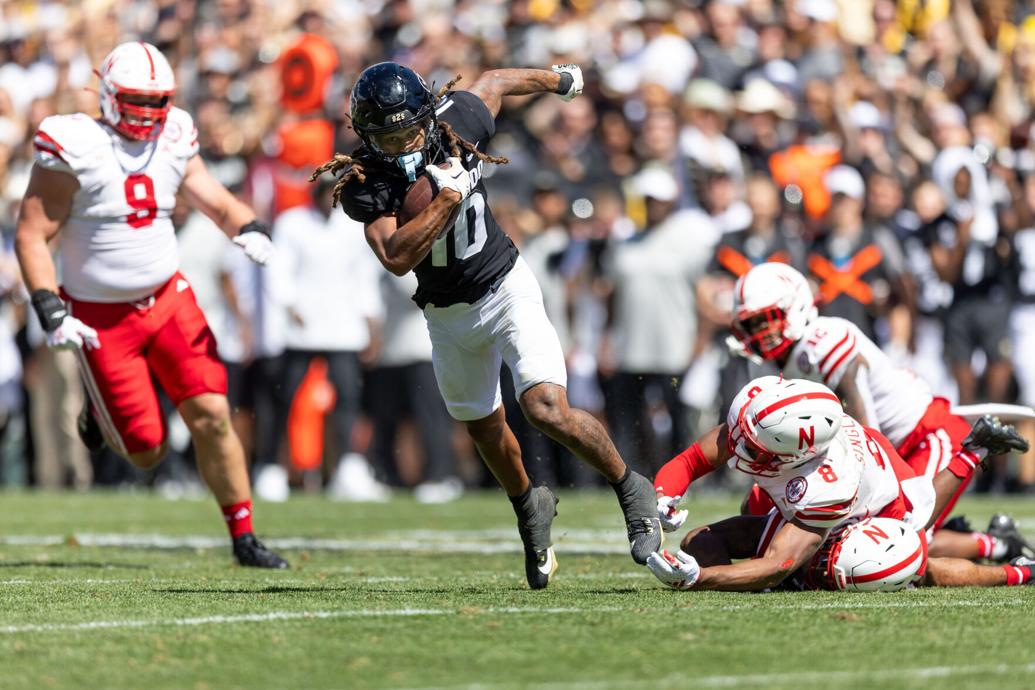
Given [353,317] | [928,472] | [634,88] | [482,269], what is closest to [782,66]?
[634,88]

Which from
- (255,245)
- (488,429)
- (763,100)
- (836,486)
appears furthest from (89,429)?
(763,100)

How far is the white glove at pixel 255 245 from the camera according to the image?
8.09 m

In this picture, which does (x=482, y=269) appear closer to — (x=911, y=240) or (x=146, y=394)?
(x=146, y=394)

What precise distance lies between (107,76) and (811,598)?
155 inches

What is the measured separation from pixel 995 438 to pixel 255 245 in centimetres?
337

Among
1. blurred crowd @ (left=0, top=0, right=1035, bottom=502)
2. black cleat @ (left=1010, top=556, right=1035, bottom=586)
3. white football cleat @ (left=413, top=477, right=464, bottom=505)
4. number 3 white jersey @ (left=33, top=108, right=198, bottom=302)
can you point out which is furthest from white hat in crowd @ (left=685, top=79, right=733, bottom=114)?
black cleat @ (left=1010, top=556, right=1035, bottom=586)

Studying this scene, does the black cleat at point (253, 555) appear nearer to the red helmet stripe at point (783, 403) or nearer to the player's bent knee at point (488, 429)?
the player's bent knee at point (488, 429)

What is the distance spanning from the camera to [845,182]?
1239 centimetres

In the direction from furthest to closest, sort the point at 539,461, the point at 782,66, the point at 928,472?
the point at 782,66, the point at 539,461, the point at 928,472

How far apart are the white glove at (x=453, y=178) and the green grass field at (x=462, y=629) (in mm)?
1448

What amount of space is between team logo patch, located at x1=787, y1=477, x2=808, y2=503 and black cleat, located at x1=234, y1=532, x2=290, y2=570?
2634mm

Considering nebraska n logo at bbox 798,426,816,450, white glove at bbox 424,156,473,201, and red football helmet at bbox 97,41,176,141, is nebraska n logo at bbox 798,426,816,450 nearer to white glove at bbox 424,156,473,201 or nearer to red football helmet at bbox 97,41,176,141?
white glove at bbox 424,156,473,201

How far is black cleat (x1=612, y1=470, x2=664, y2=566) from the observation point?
21.4 feet

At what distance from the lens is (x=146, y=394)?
26.5 feet
